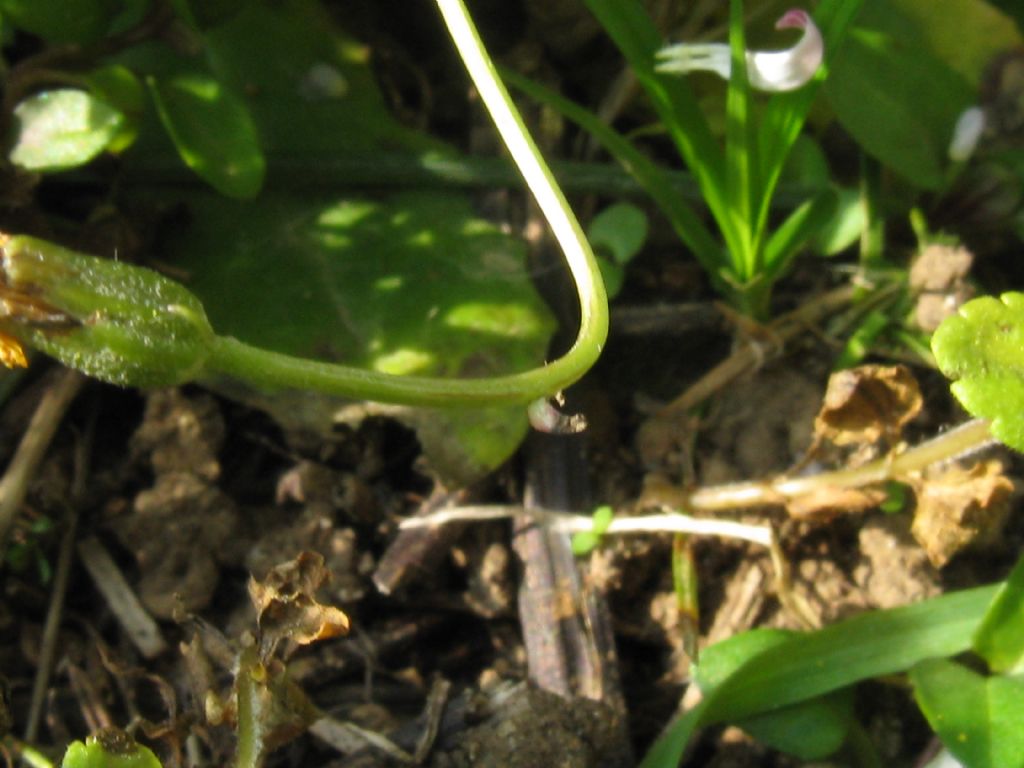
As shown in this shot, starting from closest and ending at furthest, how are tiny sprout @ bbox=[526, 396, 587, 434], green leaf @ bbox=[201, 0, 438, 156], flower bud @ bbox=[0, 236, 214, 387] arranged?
1. flower bud @ bbox=[0, 236, 214, 387]
2. tiny sprout @ bbox=[526, 396, 587, 434]
3. green leaf @ bbox=[201, 0, 438, 156]

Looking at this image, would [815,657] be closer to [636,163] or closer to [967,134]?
[636,163]

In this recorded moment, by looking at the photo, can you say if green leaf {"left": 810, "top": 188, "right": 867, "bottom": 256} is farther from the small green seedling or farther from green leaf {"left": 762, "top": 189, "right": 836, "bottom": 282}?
the small green seedling

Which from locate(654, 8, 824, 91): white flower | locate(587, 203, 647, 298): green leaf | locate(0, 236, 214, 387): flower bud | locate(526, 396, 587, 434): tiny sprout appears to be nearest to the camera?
locate(0, 236, 214, 387): flower bud

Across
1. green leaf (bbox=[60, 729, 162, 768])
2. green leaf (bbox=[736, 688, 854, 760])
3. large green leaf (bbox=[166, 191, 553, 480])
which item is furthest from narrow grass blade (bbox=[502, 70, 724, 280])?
green leaf (bbox=[60, 729, 162, 768])

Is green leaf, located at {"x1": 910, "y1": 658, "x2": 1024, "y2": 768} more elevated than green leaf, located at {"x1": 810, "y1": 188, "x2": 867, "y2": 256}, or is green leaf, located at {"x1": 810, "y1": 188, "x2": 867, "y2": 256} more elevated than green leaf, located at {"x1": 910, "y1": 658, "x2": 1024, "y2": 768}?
green leaf, located at {"x1": 810, "y1": 188, "x2": 867, "y2": 256}

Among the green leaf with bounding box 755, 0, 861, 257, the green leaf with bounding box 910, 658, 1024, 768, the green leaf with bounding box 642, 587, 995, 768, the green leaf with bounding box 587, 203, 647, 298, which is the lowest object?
the green leaf with bounding box 642, 587, 995, 768
